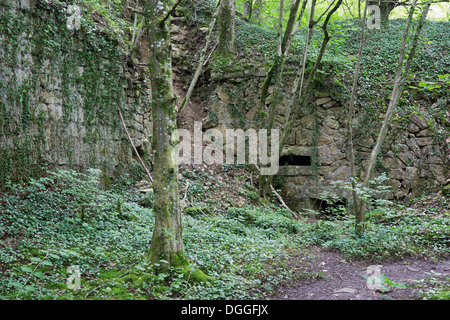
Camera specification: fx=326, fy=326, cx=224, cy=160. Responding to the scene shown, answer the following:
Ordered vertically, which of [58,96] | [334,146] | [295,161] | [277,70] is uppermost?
[277,70]

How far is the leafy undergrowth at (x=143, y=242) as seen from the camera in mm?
3170

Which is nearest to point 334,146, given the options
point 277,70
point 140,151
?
point 277,70

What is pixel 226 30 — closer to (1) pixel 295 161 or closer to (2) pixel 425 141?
(1) pixel 295 161

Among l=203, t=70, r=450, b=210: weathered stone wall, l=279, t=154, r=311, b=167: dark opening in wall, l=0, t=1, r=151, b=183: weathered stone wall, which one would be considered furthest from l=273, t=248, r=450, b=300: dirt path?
l=0, t=1, r=151, b=183: weathered stone wall

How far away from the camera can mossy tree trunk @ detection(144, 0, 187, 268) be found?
11.4ft

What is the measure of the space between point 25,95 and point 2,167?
118cm

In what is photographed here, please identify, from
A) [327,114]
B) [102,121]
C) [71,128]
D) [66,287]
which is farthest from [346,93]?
[66,287]

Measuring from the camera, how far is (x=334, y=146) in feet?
29.6

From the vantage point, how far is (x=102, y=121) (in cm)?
659

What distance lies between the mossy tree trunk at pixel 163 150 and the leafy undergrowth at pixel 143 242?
0.88 feet

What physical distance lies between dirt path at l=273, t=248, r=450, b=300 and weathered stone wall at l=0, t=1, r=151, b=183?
427 centimetres

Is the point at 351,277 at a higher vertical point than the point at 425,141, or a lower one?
lower

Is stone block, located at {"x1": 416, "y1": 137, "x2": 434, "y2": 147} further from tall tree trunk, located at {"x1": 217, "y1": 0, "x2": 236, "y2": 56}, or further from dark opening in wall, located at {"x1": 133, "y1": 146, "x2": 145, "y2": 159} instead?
dark opening in wall, located at {"x1": 133, "y1": 146, "x2": 145, "y2": 159}

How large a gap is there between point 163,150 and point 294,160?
6292mm
